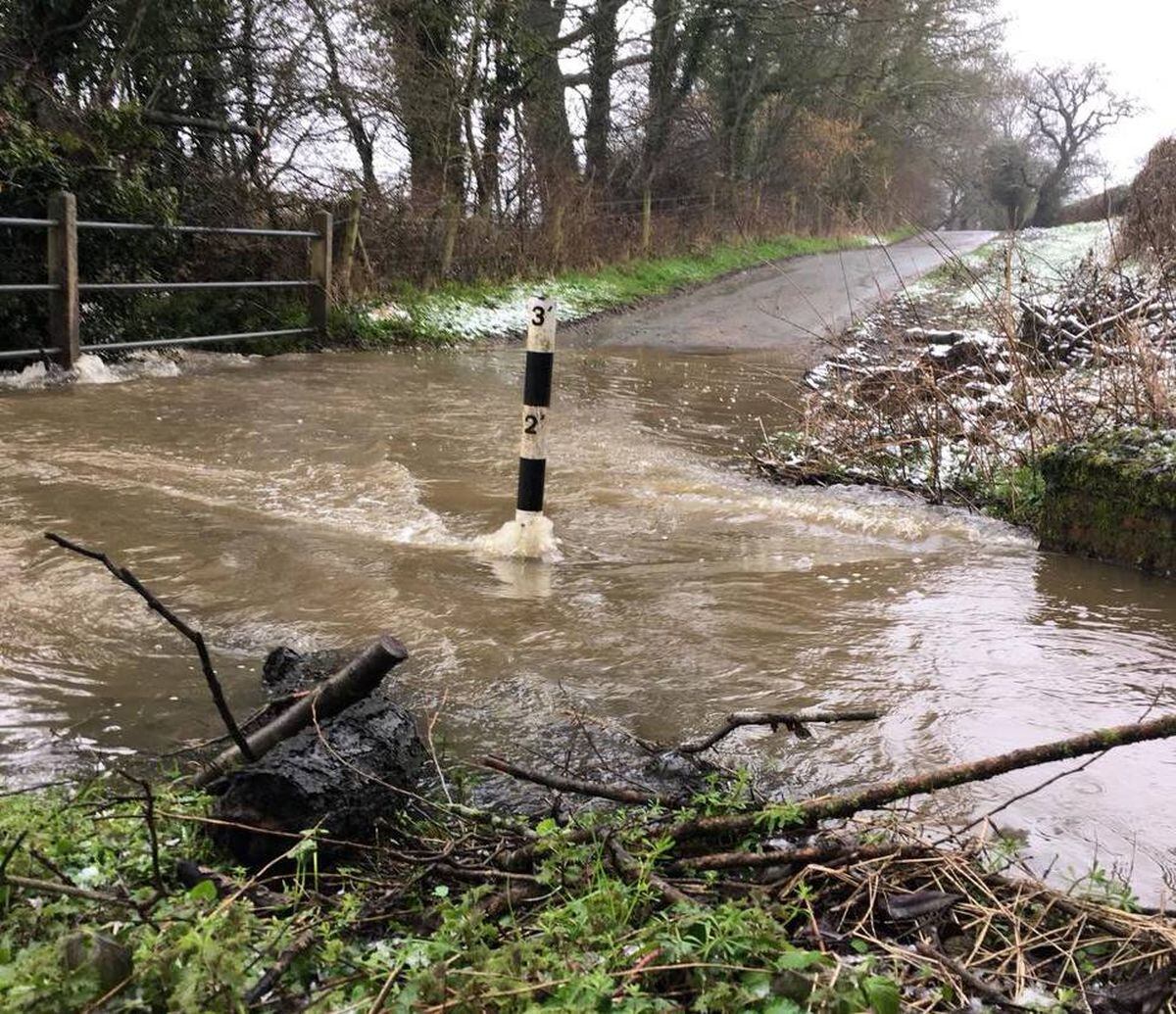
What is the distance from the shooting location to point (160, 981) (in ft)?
6.28

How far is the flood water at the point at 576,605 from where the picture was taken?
11.0 ft

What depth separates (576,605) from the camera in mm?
4668

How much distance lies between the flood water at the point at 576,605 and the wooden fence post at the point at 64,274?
1.25 m

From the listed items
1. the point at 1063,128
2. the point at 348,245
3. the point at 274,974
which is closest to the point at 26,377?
the point at 348,245

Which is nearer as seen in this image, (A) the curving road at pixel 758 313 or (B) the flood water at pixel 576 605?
(B) the flood water at pixel 576 605

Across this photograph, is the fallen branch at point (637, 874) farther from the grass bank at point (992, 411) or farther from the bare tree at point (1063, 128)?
the bare tree at point (1063, 128)

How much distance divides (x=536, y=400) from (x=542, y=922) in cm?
326

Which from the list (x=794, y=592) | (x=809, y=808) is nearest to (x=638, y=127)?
(x=794, y=592)

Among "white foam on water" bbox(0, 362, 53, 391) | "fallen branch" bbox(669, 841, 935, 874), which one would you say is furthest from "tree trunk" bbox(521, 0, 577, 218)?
"fallen branch" bbox(669, 841, 935, 874)

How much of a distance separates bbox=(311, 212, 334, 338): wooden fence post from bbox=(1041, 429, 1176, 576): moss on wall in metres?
9.23

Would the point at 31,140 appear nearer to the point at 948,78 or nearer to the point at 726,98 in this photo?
the point at 726,98

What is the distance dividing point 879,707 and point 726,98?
25956mm

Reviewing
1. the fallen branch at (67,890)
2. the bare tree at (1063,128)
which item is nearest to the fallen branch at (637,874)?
the fallen branch at (67,890)

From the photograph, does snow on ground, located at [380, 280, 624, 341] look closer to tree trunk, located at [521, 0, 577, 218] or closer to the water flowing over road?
tree trunk, located at [521, 0, 577, 218]
